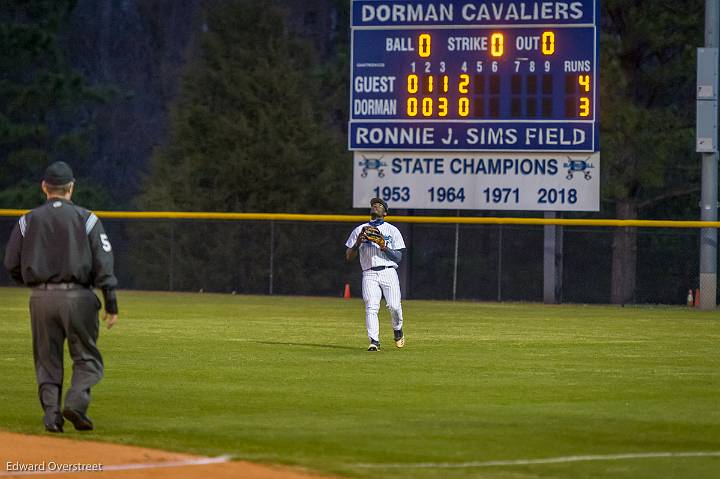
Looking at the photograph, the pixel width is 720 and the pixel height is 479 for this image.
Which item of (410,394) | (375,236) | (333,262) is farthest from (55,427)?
(333,262)

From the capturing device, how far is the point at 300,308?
3058 cm

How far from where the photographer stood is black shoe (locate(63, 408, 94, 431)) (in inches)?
426

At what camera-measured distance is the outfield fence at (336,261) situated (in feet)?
119

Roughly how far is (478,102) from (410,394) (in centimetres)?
1726

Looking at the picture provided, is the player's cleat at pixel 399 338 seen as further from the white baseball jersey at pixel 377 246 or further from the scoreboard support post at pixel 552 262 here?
the scoreboard support post at pixel 552 262

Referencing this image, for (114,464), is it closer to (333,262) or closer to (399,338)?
(399,338)

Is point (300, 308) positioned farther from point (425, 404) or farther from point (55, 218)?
point (55, 218)

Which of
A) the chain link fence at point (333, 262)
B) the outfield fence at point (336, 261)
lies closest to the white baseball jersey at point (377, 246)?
the outfield fence at point (336, 261)

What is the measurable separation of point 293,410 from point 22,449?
3108 millimetres

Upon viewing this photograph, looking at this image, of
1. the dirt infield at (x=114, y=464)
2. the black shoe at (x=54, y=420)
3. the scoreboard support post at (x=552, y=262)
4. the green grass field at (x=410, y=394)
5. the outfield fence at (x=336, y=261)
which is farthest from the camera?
the outfield fence at (x=336, y=261)

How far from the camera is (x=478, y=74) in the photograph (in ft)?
99.9

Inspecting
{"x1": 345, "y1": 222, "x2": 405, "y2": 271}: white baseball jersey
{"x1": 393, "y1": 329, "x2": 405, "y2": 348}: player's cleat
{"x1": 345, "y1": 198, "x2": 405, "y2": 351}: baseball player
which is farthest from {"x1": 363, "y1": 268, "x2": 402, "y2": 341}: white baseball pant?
{"x1": 393, "y1": 329, "x2": 405, "y2": 348}: player's cleat

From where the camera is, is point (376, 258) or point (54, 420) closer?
point (54, 420)

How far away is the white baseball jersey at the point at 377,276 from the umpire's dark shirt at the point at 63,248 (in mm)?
8037
